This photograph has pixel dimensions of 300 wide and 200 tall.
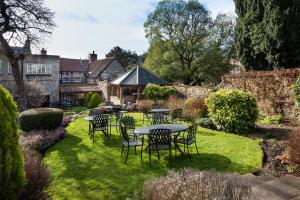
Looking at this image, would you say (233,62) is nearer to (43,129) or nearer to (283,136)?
(283,136)

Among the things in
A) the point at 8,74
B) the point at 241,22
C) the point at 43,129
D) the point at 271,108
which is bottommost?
the point at 43,129

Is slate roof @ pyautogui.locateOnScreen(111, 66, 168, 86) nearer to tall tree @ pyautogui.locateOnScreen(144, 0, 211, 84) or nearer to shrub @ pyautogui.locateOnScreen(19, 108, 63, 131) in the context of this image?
tall tree @ pyautogui.locateOnScreen(144, 0, 211, 84)

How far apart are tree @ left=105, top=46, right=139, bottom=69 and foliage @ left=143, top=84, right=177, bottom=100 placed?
37879 mm

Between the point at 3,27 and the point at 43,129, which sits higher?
the point at 3,27

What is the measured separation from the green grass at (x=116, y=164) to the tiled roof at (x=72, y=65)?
1410 inches

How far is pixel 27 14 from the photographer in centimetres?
1659

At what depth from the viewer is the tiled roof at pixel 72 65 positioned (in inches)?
1778

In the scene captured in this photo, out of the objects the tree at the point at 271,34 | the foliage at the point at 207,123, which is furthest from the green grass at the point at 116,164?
the tree at the point at 271,34

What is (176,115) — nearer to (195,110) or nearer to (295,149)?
(195,110)

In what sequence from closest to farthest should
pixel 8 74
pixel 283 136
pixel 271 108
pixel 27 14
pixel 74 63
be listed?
pixel 283 136 → pixel 271 108 → pixel 27 14 → pixel 8 74 → pixel 74 63

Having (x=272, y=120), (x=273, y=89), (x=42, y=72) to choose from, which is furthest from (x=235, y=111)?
(x=42, y=72)

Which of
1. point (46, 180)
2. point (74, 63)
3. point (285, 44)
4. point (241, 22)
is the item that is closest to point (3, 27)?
point (46, 180)

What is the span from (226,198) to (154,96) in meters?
19.9

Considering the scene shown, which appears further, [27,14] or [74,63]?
[74,63]
